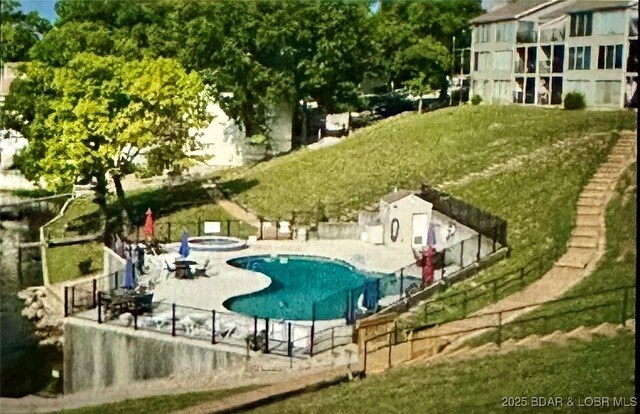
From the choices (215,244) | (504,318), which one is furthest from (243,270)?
(504,318)

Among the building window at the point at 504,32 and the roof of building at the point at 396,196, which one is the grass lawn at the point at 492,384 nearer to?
the roof of building at the point at 396,196

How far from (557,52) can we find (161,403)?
2903mm

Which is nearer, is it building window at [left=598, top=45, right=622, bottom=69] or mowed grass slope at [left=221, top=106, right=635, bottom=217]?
building window at [left=598, top=45, right=622, bottom=69]

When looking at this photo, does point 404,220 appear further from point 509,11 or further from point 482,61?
point 509,11

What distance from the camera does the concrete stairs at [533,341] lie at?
5.59 meters

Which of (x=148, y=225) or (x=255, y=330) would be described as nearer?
(x=255, y=330)

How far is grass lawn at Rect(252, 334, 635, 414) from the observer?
5.28 m

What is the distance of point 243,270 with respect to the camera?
218 inches

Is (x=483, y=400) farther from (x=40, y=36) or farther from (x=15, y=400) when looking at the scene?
(x=40, y=36)

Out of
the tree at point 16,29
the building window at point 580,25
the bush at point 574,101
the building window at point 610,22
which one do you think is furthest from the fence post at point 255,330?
the building window at point 610,22

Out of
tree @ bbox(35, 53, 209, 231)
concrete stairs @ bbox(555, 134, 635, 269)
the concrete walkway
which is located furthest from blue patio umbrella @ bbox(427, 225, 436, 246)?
tree @ bbox(35, 53, 209, 231)

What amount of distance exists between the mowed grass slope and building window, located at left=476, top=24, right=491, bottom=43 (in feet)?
1.28

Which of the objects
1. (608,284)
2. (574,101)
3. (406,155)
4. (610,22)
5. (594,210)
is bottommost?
(608,284)

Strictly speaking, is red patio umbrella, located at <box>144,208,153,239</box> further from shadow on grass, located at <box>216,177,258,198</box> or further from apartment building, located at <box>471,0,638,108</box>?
apartment building, located at <box>471,0,638,108</box>
